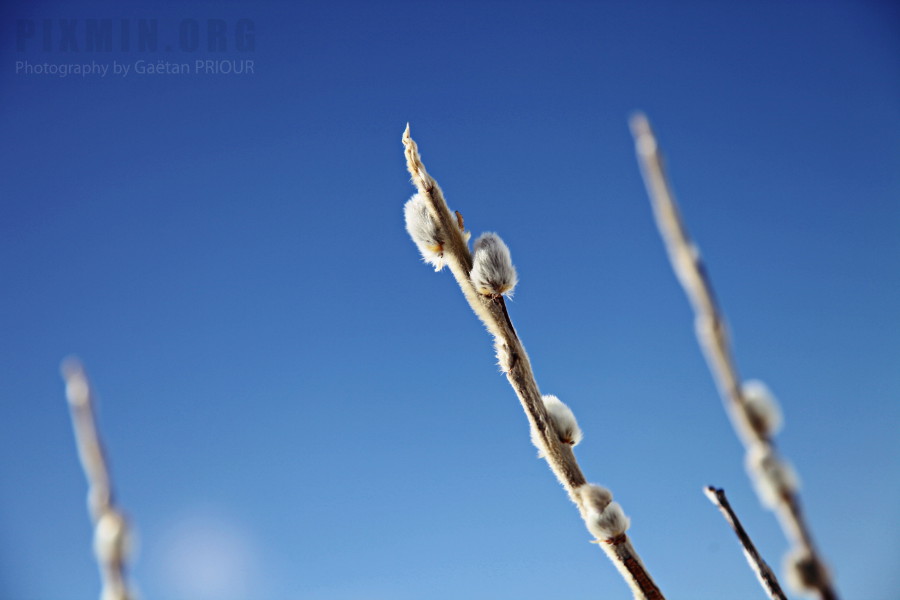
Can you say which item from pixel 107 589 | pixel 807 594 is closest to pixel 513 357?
pixel 807 594

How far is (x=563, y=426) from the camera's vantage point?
2.64 meters

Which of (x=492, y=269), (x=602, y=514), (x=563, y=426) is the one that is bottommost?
(x=602, y=514)

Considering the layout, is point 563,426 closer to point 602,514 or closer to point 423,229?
point 602,514

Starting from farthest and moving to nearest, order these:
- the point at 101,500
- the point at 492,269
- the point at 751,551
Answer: the point at 492,269, the point at 751,551, the point at 101,500

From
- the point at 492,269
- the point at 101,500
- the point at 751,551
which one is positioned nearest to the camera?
the point at 101,500

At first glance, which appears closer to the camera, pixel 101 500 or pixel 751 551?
pixel 101 500

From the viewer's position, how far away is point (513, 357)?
2.67m

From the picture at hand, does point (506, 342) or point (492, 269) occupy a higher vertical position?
point (492, 269)

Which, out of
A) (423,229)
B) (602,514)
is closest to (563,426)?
(602,514)

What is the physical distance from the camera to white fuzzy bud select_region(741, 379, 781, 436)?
1.02 metres

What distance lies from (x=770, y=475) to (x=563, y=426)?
5.49 ft

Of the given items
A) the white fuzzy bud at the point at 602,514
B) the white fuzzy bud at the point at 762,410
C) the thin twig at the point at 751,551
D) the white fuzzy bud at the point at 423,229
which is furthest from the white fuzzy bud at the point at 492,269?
the white fuzzy bud at the point at 762,410

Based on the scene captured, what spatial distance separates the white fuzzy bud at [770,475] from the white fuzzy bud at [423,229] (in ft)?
5.98

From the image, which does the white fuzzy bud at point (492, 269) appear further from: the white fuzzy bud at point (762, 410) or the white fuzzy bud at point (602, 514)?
the white fuzzy bud at point (762, 410)
